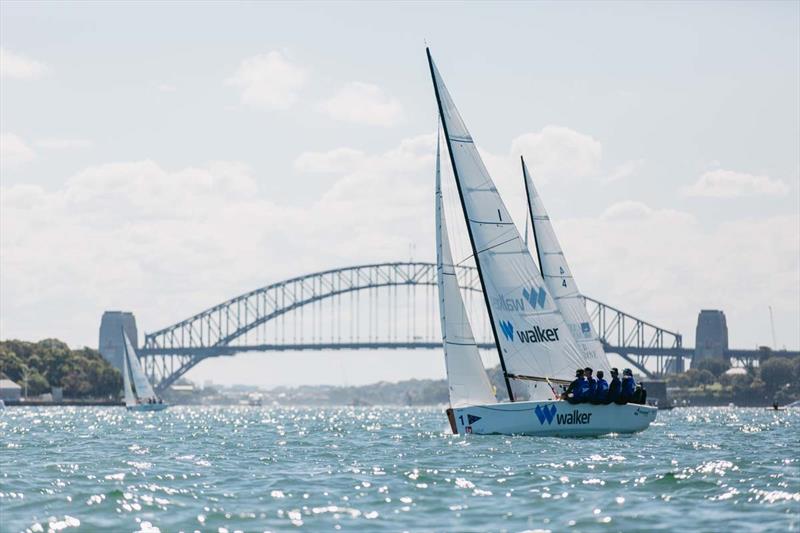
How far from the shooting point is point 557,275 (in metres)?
40.1

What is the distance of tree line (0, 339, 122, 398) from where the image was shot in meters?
134

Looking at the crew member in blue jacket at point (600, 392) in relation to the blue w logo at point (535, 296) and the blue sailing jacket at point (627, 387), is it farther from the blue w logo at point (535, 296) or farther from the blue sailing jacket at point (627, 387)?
the blue w logo at point (535, 296)

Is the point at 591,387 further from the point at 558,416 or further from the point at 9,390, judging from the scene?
the point at 9,390

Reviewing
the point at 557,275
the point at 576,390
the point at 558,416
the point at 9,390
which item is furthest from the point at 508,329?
the point at 9,390

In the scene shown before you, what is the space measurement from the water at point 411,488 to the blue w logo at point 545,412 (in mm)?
1236

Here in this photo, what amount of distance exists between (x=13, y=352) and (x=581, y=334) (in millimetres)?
110438

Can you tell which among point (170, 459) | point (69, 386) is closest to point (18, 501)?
point (170, 459)

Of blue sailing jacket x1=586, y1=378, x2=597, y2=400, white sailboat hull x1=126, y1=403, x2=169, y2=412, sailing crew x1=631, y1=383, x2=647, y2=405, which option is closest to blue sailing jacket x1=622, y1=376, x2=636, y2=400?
sailing crew x1=631, y1=383, x2=647, y2=405

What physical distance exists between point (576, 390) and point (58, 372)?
370 ft

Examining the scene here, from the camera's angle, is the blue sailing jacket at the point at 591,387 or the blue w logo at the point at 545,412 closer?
the blue w logo at the point at 545,412

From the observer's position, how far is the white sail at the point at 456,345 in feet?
107

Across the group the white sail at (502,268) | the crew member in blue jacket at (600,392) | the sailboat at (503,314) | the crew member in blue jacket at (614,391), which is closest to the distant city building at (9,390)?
the sailboat at (503,314)

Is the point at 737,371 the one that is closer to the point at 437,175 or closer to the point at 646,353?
the point at 646,353

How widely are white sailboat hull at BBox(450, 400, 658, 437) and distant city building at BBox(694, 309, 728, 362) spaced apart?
156 metres
